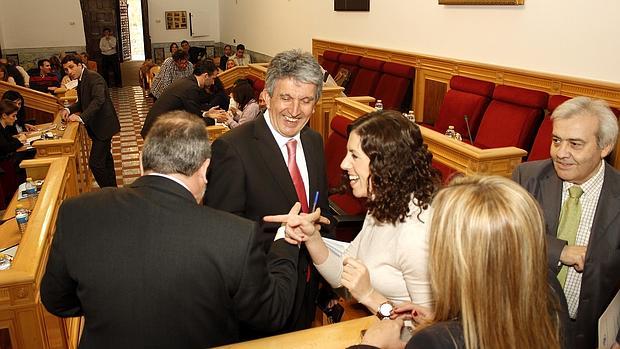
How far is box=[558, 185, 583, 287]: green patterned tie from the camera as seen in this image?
221 centimetres

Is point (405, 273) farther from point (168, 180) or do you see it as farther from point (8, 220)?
point (8, 220)

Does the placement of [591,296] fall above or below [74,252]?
below

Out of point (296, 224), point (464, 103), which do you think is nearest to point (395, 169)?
point (296, 224)

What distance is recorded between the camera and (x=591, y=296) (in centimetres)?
209

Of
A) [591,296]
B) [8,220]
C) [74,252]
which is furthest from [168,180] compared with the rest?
[8,220]

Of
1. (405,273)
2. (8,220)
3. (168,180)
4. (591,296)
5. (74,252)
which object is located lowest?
(8,220)

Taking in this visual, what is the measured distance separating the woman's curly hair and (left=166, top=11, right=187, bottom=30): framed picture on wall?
15781 mm

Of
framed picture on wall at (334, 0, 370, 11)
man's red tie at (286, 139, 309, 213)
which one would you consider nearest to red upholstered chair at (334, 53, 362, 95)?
framed picture on wall at (334, 0, 370, 11)

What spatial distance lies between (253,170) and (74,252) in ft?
2.75

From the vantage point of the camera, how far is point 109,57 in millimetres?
15258

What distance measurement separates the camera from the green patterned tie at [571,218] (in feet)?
7.25

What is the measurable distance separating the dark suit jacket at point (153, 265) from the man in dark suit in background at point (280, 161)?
0.54 metres

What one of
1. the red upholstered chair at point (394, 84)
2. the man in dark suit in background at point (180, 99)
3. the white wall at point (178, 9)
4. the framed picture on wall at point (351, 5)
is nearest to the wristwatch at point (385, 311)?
the man in dark suit in background at point (180, 99)

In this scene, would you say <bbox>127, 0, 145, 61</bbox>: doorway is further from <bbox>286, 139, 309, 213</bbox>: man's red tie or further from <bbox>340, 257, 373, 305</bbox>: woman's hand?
<bbox>340, 257, 373, 305</bbox>: woman's hand
